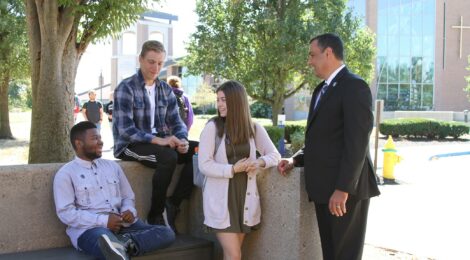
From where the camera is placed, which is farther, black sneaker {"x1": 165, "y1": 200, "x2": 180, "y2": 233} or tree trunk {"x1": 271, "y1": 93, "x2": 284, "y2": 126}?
tree trunk {"x1": 271, "y1": 93, "x2": 284, "y2": 126}

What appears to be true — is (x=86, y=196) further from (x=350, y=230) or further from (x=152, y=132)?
(x=350, y=230)

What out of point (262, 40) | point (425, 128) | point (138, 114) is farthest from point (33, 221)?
point (425, 128)

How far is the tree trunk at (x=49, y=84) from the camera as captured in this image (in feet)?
20.1

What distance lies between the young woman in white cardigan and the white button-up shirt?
0.67 metres

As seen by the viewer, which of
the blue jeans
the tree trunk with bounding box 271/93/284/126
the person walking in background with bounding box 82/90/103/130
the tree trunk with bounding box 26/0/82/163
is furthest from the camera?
the tree trunk with bounding box 271/93/284/126

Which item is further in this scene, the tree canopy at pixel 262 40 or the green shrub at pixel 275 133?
the tree canopy at pixel 262 40

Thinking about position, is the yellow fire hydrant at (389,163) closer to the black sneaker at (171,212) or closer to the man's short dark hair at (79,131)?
the black sneaker at (171,212)

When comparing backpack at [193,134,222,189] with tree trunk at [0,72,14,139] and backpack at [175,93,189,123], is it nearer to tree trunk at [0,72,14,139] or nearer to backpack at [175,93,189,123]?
backpack at [175,93,189,123]

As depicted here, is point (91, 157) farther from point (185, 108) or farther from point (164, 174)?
point (185, 108)

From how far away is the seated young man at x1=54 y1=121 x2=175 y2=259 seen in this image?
3.94 m

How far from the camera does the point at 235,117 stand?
425cm

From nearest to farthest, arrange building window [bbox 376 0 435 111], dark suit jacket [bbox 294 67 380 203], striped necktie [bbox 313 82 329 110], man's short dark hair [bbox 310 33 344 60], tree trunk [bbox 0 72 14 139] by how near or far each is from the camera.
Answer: dark suit jacket [bbox 294 67 380 203] → man's short dark hair [bbox 310 33 344 60] → striped necktie [bbox 313 82 329 110] → tree trunk [bbox 0 72 14 139] → building window [bbox 376 0 435 111]

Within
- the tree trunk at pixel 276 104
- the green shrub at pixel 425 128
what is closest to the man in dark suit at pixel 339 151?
the tree trunk at pixel 276 104

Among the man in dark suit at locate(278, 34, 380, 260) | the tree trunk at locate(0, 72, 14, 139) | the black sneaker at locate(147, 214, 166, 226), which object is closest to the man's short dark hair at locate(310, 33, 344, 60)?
the man in dark suit at locate(278, 34, 380, 260)
